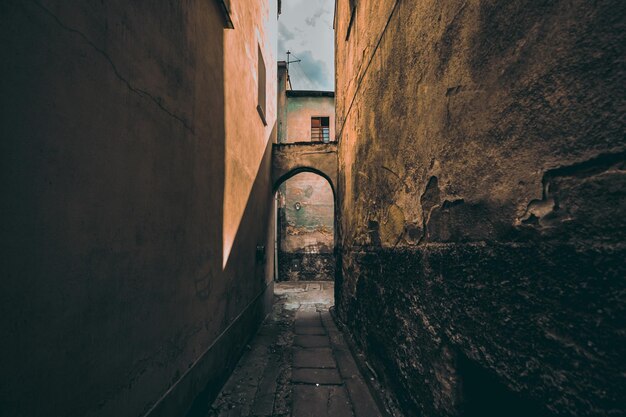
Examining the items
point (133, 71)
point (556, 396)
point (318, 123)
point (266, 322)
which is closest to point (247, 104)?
point (133, 71)

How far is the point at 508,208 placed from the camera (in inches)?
48.9

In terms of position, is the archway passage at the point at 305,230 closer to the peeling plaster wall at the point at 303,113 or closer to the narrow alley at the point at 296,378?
the peeling plaster wall at the point at 303,113

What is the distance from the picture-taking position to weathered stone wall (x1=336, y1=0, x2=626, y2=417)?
0.87 metres

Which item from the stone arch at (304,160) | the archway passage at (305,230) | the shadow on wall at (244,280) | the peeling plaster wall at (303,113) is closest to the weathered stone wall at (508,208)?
the shadow on wall at (244,280)

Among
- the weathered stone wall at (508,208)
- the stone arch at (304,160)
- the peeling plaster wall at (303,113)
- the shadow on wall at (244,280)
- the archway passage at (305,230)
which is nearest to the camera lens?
the weathered stone wall at (508,208)

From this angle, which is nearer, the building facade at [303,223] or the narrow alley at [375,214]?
the narrow alley at [375,214]

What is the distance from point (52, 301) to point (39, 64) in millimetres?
954

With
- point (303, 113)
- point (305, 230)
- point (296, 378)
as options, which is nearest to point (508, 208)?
point (296, 378)

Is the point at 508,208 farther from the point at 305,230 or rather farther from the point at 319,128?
the point at 319,128

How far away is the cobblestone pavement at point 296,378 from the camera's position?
2.88 metres

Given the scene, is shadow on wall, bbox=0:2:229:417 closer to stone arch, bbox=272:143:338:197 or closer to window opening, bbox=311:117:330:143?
stone arch, bbox=272:143:338:197

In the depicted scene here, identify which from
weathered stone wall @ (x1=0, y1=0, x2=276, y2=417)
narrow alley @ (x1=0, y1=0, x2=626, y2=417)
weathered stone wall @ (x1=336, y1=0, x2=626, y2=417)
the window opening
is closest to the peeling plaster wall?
the window opening

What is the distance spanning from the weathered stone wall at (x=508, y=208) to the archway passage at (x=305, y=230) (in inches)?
331

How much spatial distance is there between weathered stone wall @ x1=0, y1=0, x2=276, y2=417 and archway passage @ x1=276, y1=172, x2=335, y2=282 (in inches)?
309
